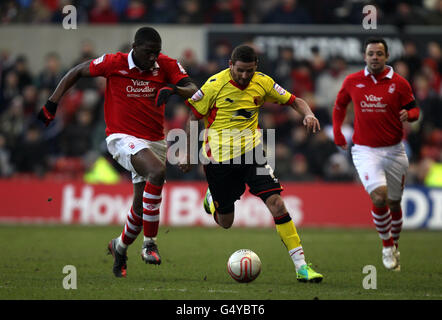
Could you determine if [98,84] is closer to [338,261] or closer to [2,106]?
[2,106]

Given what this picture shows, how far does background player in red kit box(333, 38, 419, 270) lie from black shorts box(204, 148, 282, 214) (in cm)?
172

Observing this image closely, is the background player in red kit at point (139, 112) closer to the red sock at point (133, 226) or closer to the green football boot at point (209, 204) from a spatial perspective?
the red sock at point (133, 226)

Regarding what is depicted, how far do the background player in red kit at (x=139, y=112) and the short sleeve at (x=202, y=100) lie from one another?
5.9 inches

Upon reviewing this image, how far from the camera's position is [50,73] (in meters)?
18.7

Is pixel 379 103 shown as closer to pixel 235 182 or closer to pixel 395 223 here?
pixel 395 223

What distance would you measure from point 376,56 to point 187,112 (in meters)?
8.71

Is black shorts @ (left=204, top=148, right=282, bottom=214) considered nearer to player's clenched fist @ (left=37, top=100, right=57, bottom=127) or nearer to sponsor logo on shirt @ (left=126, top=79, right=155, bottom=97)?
sponsor logo on shirt @ (left=126, top=79, right=155, bottom=97)

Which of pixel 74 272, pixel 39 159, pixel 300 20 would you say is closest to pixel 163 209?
pixel 39 159

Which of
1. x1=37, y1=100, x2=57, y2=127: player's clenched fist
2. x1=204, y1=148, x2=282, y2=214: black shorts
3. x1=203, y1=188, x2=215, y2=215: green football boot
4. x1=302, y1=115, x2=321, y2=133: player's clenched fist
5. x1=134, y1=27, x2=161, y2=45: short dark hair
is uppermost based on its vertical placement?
x1=134, y1=27, x2=161, y2=45: short dark hair

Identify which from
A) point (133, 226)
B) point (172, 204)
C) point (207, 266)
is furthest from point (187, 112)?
point (133, 226)

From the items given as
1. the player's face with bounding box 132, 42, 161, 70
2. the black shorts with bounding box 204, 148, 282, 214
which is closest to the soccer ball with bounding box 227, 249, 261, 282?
the black shorts with bounding box 204, 148, 282, 214

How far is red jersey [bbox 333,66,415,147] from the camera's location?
9.62 metres

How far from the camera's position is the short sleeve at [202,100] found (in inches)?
336

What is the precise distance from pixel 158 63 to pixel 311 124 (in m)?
1.94
